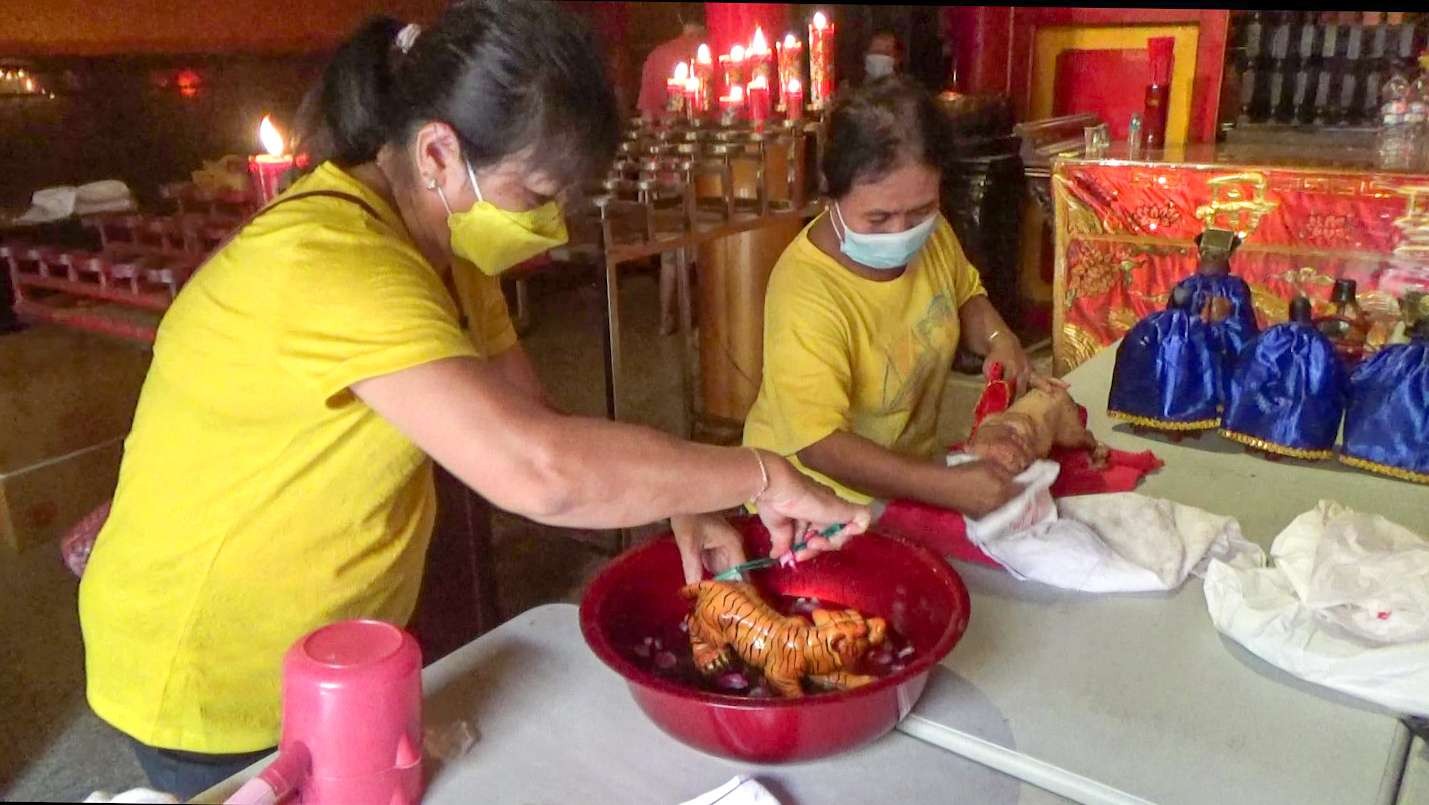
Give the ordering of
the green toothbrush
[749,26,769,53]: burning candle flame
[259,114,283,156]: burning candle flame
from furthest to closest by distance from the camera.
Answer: [749,26,769,53]: burning candle flame
[259,114,283,156]: burning candle flame
the green toothbrush

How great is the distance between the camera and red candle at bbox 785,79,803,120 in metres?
3.41

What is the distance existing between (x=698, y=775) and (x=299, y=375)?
454 millimetres

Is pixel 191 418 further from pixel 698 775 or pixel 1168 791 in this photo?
pixel 1168 791

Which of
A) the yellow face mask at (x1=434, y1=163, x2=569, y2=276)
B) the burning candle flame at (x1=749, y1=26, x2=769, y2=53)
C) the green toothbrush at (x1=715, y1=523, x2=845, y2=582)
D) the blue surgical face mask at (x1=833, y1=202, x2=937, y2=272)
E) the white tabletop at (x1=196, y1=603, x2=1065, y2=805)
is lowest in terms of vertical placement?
the white tabletop at (x1=196, y1=603, x2=1065, y2=805)

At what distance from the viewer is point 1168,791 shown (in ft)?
2.82

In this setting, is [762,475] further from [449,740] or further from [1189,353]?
[1189,353]

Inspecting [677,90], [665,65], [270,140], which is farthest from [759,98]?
[270,140]

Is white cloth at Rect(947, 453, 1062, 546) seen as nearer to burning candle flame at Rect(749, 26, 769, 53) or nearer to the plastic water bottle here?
burning candle flame at Rect(749, 26, 769, 53)

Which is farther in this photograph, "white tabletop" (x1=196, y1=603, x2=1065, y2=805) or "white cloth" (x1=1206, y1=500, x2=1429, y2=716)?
"white cloth" (x1=1206, y1=500, x2=1429, y2=716)

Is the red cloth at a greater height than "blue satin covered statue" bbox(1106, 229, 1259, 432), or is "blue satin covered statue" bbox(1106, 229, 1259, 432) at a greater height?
"blue satin covered statue" bbox(1106, 229, 1259, 432)

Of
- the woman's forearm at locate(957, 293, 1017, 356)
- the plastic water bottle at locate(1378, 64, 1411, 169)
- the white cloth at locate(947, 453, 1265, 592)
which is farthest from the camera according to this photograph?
the plastic water bottle at locate(1378, 64, 1411, 169)

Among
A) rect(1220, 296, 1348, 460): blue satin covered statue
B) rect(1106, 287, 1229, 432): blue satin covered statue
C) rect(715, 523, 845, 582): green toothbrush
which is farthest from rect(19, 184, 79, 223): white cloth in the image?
rect(1220, 296, 1348, 460): blue satin covered statue

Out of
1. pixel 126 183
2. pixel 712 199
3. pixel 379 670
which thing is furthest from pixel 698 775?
pixel 126 183

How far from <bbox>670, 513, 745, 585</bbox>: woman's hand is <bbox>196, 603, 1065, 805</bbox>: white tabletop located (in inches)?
5.4
